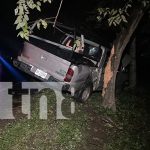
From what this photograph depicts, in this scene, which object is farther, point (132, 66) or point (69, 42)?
point (132, 66)

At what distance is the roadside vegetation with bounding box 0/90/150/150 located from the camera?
28.6 ft

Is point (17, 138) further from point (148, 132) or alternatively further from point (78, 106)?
point (148, 132)

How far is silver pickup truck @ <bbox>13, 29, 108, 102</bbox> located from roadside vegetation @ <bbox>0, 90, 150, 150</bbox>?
504 millimetres

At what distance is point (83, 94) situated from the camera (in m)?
12.6

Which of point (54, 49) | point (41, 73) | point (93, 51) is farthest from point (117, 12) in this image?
point (93, 51)

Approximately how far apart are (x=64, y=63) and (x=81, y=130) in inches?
101

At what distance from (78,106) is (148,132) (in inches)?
87.2

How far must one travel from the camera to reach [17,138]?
863 cm

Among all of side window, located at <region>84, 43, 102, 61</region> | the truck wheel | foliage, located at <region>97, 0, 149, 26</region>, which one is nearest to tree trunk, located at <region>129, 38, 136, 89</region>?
side window, located at <region>84, 43, 102, 61</region>

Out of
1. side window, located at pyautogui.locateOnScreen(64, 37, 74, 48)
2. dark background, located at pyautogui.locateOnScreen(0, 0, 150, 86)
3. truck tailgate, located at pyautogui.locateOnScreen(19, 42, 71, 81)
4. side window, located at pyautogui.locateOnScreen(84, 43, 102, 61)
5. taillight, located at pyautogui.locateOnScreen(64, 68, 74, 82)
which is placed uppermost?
dark background, located at pyautogui.locateOnScreen(0, 0, 150, 86)

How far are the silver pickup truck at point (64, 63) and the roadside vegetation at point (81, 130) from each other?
0.50 meters

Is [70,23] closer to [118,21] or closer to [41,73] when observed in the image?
[41,73]

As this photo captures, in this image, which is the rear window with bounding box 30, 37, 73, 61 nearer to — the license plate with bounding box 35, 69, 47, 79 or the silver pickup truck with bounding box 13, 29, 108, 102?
the silver pickup truck with bounding box 13, 29, 108, 102

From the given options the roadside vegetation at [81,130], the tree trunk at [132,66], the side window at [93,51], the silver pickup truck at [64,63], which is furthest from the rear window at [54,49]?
the tree trunk at [132,66]
